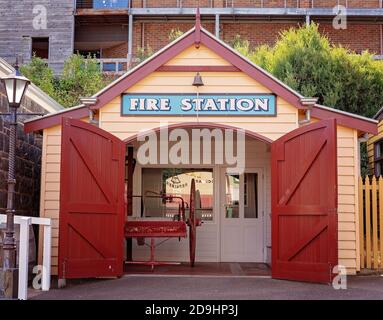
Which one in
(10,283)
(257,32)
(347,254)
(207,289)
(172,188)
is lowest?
(207,289)

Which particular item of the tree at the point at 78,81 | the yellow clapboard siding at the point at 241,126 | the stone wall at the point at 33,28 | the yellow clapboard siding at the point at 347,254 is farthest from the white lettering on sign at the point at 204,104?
the stone wall at the point at 33,28

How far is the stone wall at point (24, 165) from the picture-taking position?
923 cm

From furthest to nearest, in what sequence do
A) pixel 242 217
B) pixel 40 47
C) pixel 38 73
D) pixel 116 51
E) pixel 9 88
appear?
pixel 116 51
pixel 40 47
pixel 38 73
pixel 242 217
pixel 9 88

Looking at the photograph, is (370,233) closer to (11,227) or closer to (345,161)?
(345,161)

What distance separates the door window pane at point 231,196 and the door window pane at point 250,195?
0.18 metres

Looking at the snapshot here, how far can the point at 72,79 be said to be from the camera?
20219mm

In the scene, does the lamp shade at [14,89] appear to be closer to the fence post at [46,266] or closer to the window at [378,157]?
the fence post at [46,266]

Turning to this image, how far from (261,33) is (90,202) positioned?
1722 cm

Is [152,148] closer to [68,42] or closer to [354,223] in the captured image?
[354,223]

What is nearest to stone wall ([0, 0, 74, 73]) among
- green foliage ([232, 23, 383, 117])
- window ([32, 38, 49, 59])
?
window ([32, 38, 49, 59])

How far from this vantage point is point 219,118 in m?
9.88

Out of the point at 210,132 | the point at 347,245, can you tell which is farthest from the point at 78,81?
the point at 347,245
